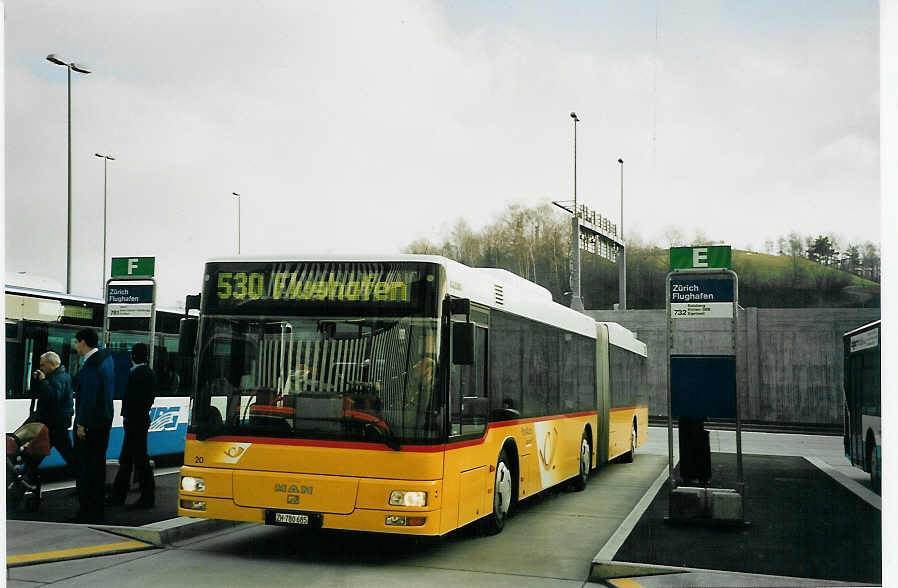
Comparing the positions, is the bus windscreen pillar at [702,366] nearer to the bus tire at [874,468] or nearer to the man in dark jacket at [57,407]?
the bus tire at [874,468]

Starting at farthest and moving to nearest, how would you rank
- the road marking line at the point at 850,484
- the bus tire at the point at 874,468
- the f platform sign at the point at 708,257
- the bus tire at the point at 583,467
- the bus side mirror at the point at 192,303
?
the bus tire at the point at 583,467 < the f platform sign at the point at 708,257 < the bus side mirror at the point at 192,303 < the road marking line at the point at 850,484 < the bus tire at the point at 874,468

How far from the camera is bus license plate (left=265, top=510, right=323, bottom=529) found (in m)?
7.72

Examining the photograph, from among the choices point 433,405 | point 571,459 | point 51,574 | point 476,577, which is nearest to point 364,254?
point 433,405

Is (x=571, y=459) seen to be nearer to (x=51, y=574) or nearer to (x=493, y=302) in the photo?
(x=493, y=302)

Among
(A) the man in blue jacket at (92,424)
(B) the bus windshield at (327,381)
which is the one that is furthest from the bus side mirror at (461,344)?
(A) the man in blue jacket at (92,424)

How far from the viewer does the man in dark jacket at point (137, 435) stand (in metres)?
10.2

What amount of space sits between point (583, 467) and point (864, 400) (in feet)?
15.3

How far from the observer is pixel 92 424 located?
31.3ft

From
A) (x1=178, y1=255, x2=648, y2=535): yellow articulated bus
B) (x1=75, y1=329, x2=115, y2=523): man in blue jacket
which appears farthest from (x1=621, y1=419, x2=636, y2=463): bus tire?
(x1=75, y1=329, x2=115, y2=523): man in blue jacket

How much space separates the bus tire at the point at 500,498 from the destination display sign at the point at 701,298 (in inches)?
86.1

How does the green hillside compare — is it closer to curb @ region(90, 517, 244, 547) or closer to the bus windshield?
the bus windshield

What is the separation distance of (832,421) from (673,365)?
5.33 ft

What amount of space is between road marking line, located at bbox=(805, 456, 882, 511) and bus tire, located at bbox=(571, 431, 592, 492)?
10.7ft

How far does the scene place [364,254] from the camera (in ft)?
26.5
